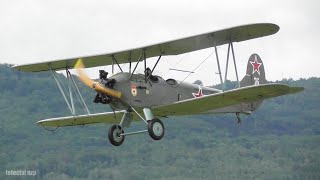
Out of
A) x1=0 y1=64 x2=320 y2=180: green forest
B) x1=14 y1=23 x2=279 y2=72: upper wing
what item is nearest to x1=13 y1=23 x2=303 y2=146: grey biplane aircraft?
x1=14 y1=23 x2=279 y2=72: upper wing

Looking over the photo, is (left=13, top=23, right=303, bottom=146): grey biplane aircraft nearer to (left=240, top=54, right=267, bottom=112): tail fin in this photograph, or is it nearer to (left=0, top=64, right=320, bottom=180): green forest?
(left=240, top=54, right=267, bottom=112): tail fin

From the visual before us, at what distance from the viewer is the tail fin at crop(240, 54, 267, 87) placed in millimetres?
24078

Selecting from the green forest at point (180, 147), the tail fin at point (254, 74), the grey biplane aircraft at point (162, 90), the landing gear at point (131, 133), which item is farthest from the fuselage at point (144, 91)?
the green forest at point (180, 147)

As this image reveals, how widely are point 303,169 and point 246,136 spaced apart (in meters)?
21.7

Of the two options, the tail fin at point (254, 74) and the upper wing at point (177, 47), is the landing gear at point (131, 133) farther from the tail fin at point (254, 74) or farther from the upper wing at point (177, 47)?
the tail fin at point (254, 74)

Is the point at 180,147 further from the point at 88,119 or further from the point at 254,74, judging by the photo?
the point at 88,119

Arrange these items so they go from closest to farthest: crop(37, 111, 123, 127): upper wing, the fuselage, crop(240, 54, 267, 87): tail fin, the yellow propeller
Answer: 1. the yellow propeller
2. the fuselage
3. crop(37, 111, 123, 127): upper wing
4. crop(240, 54, 267, 87): tail fin

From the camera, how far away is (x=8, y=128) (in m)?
80.6

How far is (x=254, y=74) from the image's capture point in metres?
24.1

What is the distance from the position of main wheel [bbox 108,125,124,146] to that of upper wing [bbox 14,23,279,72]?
6.58 feet

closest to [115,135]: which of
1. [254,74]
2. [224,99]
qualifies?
[224,99]

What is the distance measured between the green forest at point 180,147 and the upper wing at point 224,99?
2740 centimetres

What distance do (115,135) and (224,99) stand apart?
2931mm

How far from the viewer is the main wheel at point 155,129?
19.9 m
